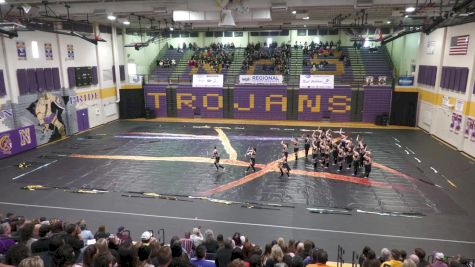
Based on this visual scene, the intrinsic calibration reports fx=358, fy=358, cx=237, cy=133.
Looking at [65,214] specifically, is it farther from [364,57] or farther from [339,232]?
[364,57]

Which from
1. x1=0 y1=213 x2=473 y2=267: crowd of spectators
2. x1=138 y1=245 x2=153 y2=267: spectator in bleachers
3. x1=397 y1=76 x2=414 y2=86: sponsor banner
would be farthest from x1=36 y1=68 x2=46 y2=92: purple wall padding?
x1=397 y1=76 x2=414 y2=86: sponsor banner

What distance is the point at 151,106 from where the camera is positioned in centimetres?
3192

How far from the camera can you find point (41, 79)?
2250 centimetres

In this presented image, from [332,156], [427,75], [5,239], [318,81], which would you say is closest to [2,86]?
[5,239]

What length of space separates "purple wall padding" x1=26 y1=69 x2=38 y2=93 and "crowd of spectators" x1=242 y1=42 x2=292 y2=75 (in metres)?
18.1

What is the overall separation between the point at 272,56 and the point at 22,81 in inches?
892

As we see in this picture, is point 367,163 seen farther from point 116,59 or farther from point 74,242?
point 116,59

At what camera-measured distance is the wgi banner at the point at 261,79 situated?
97.9 ft

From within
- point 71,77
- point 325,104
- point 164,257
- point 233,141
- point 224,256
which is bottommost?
point 233,141

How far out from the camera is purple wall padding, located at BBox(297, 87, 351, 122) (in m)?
29.0

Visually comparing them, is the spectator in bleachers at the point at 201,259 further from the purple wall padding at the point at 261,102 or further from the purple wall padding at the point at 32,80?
the purple wall padding at the point at 261,102

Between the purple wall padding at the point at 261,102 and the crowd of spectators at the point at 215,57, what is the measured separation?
4.62 metres

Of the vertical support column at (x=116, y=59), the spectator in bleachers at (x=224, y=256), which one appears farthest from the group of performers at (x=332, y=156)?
the vertical support column at (x=116, y=59)

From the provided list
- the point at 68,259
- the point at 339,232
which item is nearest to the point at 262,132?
the point at 339,232
